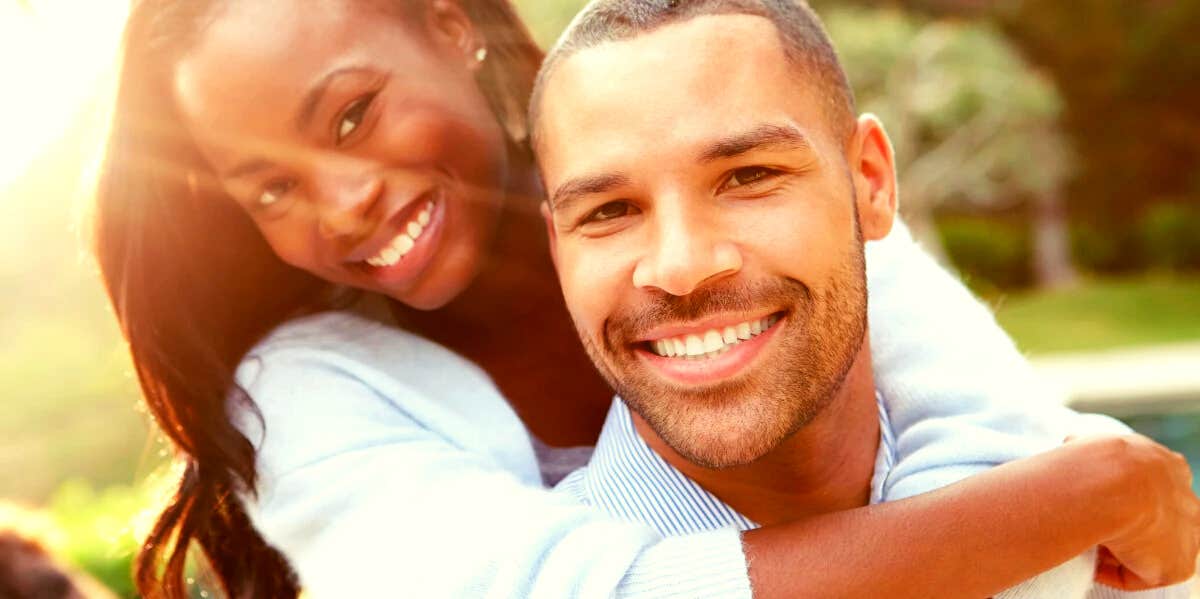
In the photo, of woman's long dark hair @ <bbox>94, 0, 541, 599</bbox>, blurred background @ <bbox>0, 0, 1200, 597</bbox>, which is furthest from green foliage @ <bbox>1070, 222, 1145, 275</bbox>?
woman's long dark hair @ <bbox>94, 0, 541, 599</bbox>

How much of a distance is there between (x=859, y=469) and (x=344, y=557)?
87 centimetres

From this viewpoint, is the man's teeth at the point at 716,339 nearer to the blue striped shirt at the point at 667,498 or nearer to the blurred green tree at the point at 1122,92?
the blue striped shirt at the point at 667,498

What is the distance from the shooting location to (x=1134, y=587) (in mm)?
2084

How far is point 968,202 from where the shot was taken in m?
19.2

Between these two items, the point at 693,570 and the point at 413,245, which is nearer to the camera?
the point at 693,570

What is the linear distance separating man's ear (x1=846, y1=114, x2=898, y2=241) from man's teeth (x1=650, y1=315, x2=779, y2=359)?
0.32 meters

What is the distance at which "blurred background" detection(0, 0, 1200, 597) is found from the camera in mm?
3852

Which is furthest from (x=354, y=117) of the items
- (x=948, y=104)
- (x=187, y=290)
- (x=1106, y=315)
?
(x=1106, y=315)

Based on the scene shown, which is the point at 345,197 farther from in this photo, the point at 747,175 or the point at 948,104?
the point at 948,104

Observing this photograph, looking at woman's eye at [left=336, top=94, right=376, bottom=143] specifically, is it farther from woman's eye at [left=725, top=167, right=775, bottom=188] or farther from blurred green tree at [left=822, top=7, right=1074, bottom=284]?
blurred green tree at [left=822, top=7, right=1074, bottom=284]

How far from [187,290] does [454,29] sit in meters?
0.76

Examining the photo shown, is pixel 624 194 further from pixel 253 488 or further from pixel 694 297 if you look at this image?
pixel 253 488

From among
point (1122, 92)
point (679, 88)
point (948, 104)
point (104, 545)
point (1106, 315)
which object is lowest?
point (1106, 315)

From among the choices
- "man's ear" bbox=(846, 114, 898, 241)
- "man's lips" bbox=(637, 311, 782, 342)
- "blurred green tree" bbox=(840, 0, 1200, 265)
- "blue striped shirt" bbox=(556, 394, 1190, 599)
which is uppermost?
"man's ear" bbox=(846, 114, 898, 241)
